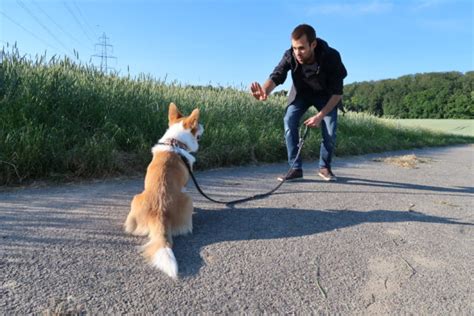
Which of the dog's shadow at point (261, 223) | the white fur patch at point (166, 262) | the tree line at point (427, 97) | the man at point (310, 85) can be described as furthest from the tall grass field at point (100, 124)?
the tree line at point (427, 97)

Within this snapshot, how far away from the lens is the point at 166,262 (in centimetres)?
199

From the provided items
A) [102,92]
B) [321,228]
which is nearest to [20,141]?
[102,92]

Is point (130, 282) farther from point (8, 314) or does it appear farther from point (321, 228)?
point (321, 228)

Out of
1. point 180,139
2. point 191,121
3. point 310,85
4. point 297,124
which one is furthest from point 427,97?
point 180,139

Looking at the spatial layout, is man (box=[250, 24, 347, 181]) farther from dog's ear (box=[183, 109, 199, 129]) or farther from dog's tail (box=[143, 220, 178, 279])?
dog's tail (box=[143, 220, 178, 279])

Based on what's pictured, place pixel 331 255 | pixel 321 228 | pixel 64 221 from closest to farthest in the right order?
pixel 331 255 → pixel 64 221 → pixel 321 228

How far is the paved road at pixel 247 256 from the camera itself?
5.73 ft

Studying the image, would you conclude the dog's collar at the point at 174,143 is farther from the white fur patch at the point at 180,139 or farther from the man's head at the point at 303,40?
the man's head at the point at 303,40

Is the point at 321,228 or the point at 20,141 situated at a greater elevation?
the point at 20,141

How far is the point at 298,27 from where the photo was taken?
4.02 m

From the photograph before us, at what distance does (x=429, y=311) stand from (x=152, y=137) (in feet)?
12.9

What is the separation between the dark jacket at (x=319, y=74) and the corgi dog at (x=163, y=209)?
81.2 inches

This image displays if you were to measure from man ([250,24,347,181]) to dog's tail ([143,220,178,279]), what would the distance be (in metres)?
2.38

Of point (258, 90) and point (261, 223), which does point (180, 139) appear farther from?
point (258, 90)
